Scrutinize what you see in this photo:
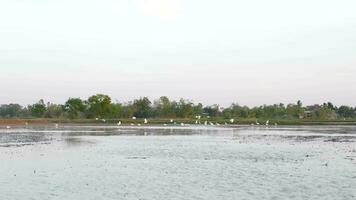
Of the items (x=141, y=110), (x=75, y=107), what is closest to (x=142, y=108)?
(x=141, y=110)

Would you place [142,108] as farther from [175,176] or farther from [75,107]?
[175,176]

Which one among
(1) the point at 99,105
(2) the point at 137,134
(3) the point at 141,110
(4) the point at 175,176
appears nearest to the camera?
(4) the point at 175,176

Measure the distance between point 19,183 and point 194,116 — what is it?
169 m

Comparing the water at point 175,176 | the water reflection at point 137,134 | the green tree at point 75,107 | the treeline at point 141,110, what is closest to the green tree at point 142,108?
the treeline at point 141,110

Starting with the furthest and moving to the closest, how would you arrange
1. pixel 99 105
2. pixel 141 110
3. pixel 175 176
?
1. pixel 141 110
2. pixel 99 105
3. pixel 175 176

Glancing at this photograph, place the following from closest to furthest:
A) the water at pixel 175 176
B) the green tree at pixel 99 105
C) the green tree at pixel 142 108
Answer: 1. the water at pixel 175 176
2. the green tree at pixel 99 105
3. the green tree at pixel 142 108

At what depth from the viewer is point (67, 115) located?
16850cm

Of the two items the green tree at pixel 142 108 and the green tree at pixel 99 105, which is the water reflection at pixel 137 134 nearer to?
the green tree at pixel 99 105

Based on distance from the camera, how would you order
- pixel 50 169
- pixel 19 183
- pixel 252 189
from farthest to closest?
pixel 50 169
pixel 19 183
pixel 252 189

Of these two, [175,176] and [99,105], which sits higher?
[99,105]

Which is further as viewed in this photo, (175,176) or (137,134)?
(137,134)

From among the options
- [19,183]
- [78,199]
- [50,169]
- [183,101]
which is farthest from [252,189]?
[183,101]

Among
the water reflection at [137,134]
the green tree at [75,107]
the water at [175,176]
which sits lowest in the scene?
the water at [175,176]

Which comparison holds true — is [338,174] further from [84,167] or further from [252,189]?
[84,167]
